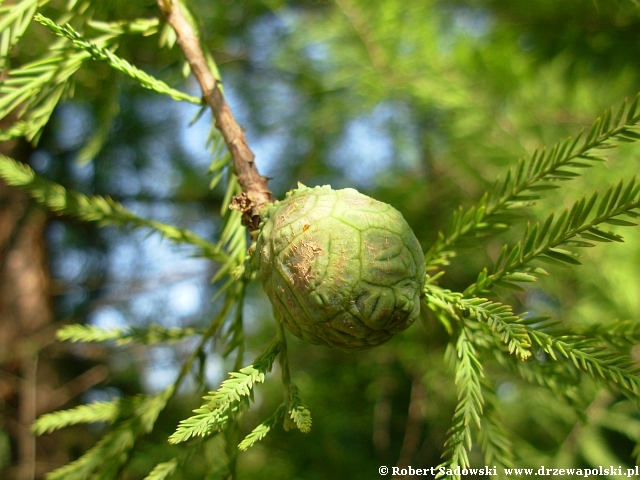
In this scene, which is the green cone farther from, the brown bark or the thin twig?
the brown bark

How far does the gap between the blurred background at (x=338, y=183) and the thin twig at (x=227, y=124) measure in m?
0.53

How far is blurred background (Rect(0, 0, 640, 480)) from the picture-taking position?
65.6 inches

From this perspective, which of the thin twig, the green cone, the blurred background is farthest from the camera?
the blurred background

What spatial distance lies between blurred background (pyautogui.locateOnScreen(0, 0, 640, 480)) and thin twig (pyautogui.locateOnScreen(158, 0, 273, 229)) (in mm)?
534

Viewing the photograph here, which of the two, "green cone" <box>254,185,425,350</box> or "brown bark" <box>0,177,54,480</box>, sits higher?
"green cone" <box>254,185,425,350</box>

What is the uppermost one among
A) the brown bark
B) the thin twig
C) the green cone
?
the thin twig

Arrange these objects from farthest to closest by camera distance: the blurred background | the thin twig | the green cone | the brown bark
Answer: the brown bark → the blurred background → the thin twig → the green cone

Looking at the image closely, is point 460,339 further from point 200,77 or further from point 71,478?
point 71,478

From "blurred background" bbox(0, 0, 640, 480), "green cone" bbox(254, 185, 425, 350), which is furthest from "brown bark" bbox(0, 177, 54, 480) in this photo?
"green cone" bbox(254, 185, 425, 350)

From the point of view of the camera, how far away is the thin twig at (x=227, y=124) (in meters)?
0.78

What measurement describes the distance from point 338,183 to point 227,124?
1.34m

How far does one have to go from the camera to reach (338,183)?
2.15 m

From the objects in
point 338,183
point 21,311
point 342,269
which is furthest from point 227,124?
point 21,311

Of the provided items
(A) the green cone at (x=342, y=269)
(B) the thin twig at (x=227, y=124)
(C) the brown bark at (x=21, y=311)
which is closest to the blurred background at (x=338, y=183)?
(C) the brown bark at (x=21, y=311)
